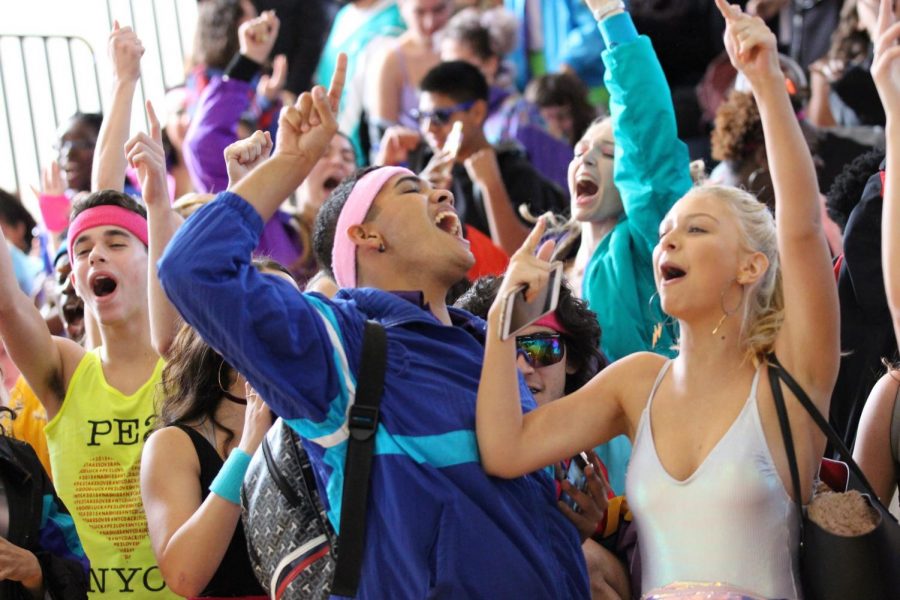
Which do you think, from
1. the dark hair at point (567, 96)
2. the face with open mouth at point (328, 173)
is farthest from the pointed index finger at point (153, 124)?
the dark hair at point (567, 96)

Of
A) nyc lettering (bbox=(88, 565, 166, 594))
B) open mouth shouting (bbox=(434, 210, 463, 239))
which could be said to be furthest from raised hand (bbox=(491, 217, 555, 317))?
nyc lettering (bbox=(88, 565, 166, 594))

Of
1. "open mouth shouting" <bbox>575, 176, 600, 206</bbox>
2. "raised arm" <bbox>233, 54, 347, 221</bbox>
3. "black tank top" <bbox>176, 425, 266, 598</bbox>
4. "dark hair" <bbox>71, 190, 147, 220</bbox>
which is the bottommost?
"black tank top" <bbox>176, 425, 266, 598</bbox>

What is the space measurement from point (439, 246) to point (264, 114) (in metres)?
3.50

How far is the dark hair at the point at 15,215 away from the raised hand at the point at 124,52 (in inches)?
102

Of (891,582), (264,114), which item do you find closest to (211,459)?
(891,582)

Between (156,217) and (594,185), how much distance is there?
4.41ft

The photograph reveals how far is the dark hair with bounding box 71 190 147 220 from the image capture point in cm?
406

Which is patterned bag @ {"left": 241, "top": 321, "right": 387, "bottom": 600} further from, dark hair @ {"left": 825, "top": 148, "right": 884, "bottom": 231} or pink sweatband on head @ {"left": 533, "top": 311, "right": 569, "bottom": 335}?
dark hair @ {"left": 825, "top": 148, "right": 884, "bottom": 231}

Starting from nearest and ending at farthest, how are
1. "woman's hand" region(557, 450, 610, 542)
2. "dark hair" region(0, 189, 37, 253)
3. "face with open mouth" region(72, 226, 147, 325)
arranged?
"woman's hand" region(557, 450, 610, 542)
"face with open mouth" region(72, 226, 147, 325)
"dark hair" region(0, 189, 37, 253)

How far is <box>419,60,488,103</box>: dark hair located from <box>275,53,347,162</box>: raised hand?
281 cm

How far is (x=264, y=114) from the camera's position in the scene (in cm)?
643

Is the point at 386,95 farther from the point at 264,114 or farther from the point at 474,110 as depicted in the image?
the point at 474,110

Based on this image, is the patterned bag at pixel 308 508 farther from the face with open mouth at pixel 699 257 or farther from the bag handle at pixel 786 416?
the bag handle at pixel 786 416

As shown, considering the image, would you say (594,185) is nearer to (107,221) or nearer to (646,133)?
(646,133)
